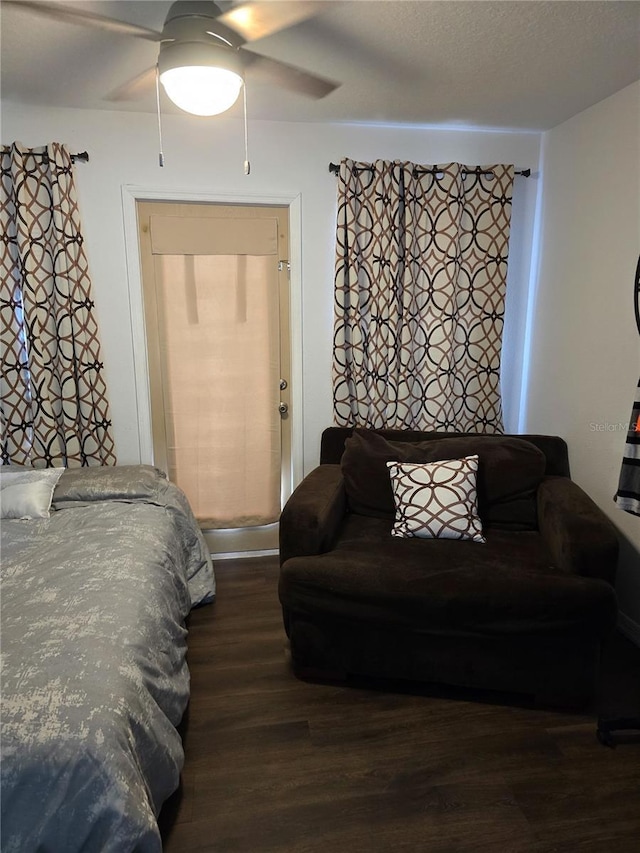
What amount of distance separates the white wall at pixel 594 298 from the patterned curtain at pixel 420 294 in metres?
0.27

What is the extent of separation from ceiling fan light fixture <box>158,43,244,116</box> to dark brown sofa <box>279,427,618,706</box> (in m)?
1.57

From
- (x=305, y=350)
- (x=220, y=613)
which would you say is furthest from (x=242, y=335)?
(x=220, y=613)

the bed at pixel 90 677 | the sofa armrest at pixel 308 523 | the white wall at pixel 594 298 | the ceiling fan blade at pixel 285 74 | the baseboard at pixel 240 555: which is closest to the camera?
the bed at pixel 90 677

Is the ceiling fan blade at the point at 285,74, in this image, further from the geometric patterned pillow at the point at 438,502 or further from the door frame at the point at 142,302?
the geometric patterned pillow at the point at 438,502

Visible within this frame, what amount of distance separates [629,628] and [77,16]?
3.19m

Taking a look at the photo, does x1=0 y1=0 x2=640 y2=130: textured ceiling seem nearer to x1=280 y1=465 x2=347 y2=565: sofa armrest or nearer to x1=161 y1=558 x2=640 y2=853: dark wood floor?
x1=280 y1=465 x2=347 y2=565: sofa armrest

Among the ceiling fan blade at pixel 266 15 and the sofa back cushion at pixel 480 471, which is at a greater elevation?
the ceiling fan blade at pixel 266 15

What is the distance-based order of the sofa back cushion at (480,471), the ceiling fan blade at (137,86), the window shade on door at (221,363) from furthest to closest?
the window shade on door at (221,363) → the sofa back cushion at (480,471) → the ceiling fan blade at (137,86)

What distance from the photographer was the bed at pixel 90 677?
1.26 metres

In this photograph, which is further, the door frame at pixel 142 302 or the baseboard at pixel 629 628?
the door frame at pixel 142 302

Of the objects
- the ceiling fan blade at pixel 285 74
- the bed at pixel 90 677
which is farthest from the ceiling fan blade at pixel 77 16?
the bed at pixel 90 677

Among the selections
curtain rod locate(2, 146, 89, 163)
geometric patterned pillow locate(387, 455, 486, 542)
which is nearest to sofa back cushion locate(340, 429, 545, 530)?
geometric patterned pillow locate(387, 455, 486, 542)

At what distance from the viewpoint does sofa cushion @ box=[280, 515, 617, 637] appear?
2.03 m

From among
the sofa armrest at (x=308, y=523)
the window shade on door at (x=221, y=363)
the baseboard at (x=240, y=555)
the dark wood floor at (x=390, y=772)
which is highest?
the window shade on door at (x=221, y=363)
